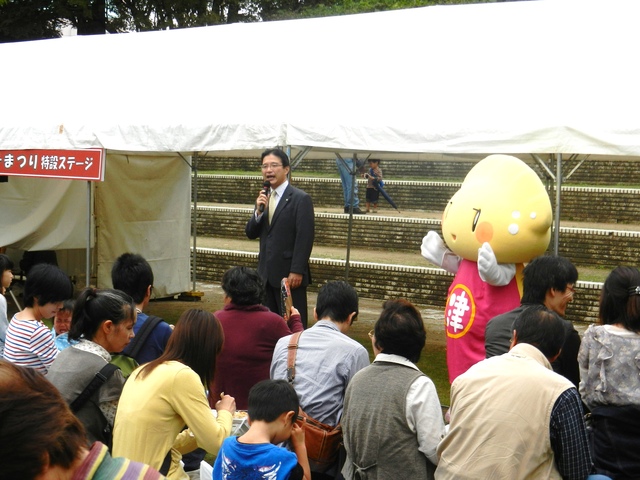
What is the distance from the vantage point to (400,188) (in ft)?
57.9

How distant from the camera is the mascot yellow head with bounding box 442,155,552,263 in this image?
5230 mm

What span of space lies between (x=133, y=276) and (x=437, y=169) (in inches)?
579

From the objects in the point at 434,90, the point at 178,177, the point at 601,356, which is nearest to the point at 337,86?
the point at 434,90

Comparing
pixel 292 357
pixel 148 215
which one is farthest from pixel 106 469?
pixel 148 215

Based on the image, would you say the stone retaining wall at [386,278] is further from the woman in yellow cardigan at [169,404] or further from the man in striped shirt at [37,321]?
the woman in yellow cardigan at [169,404]

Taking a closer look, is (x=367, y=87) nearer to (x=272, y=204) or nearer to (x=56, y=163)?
(x=272, y=204)

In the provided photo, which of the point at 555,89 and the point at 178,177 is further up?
the point at 555,89

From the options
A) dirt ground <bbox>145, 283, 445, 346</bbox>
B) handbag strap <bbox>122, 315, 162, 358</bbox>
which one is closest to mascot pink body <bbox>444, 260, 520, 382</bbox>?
handbag strap <bbox>122, 315, 162, 358</bbox>

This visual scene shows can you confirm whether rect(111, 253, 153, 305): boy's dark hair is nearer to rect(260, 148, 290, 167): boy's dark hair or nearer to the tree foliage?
rect(260, 148, 290, 167): boy's dark hair

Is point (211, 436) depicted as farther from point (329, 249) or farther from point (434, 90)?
point (329, 249)

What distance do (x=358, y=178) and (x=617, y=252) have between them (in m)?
7.76

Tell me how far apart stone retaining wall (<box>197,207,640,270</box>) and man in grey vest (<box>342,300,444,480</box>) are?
9.89m

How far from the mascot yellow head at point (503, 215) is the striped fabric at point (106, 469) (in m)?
3.73

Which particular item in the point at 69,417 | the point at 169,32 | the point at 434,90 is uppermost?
the point at 169,32
